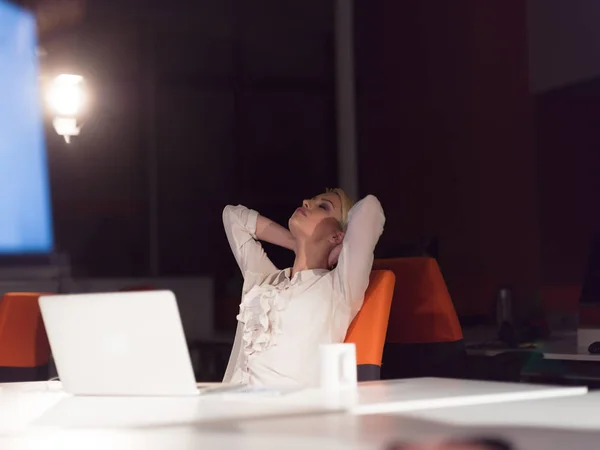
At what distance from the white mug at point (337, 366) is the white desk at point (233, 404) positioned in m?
0.03

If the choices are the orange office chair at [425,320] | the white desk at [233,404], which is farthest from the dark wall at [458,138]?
the white desk at [233,404]

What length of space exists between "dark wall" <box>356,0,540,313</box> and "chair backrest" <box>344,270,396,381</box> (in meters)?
1.53

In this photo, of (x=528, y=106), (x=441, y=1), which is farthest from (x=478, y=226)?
(x=441, y=1)

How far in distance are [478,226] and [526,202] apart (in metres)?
0.31

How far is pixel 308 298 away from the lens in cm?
286

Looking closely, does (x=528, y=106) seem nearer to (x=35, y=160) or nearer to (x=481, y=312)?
(x=481, y=312)

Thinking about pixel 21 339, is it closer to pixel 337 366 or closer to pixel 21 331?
pixel 21 331

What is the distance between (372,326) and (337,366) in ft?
2.66

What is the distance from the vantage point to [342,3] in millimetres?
5230

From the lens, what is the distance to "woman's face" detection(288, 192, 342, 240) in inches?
120

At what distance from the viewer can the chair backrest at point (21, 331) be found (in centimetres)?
368

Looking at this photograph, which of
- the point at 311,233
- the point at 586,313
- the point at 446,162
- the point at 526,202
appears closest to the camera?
the point at 311,233

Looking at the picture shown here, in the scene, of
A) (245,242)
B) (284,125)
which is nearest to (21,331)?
(245,242)

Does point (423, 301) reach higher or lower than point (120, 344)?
lower
